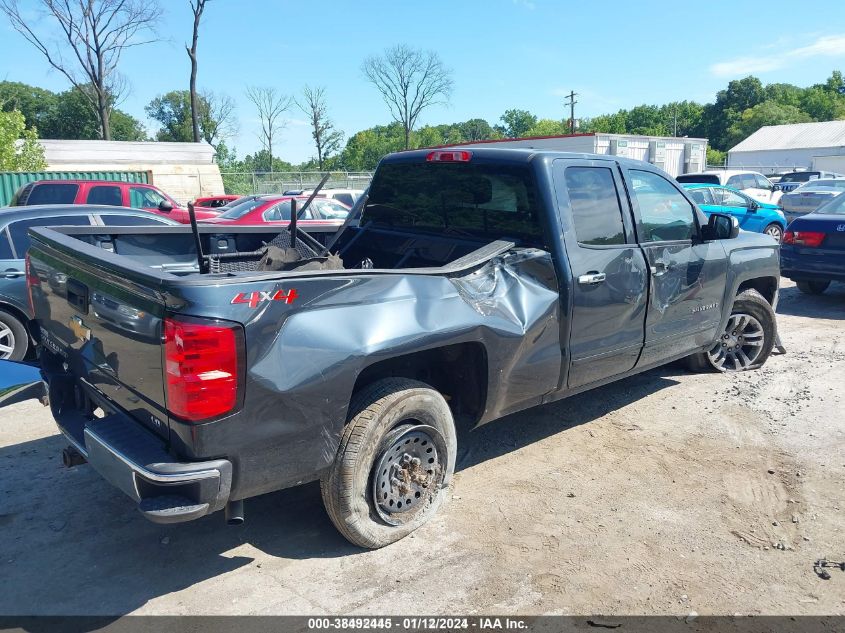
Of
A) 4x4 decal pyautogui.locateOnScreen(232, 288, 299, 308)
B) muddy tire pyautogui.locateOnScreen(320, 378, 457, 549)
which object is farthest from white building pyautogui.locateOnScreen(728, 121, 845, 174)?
4x4 decal pyautogui.locateOnScreen(232, 288, 299, 308)

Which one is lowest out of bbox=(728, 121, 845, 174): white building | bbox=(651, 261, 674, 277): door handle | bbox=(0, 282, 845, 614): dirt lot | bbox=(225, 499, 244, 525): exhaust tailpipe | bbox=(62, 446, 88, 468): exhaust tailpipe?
bbox=(0, 282, 845, 614): dirt lot

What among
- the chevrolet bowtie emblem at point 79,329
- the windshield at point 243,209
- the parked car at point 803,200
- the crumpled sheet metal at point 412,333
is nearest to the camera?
the crumpled sheet metal at point 412,333

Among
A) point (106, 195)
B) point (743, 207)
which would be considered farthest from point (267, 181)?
point (743, 207)

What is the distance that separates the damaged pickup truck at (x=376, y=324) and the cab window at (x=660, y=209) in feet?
0.06

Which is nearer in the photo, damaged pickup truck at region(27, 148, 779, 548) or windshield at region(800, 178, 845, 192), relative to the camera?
damaged pickup truck at region(27, 148, 779, 548)

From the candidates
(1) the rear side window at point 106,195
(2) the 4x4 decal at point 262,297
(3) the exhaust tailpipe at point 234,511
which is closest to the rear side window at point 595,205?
(2) the 4x4 decal at point 262,297

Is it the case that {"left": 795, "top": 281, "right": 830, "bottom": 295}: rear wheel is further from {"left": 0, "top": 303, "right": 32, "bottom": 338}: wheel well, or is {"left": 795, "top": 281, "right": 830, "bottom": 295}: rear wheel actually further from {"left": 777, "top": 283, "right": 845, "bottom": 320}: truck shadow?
{"left": 0, "top": 303, "right": 32, "bottom": 338}: wheel well

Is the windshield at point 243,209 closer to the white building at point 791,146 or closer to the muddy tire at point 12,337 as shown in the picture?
the muddy tire at point 12,337

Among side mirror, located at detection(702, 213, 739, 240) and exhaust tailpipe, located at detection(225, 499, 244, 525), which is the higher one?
side mirror, located at detection(702, 213, 739, 240)

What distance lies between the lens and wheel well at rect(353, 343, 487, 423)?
3682 millimetres

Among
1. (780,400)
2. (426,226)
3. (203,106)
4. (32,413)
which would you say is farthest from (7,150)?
(203,106)

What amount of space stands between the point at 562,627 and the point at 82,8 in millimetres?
44780

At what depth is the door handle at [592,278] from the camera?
4.20 metres

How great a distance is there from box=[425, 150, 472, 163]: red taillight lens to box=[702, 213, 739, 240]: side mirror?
2115 millimetres
